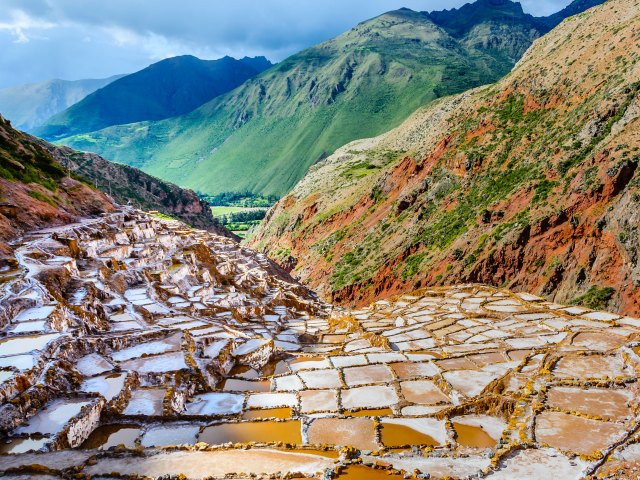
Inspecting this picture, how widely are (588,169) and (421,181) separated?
3070 cm

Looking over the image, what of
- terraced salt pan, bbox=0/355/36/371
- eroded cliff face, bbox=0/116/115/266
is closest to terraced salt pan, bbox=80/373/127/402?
terraced salt pan, bbox=0/355/36/371

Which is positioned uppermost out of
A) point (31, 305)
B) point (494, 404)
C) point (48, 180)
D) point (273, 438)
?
point (48, 180)

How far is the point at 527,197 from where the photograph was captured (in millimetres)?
48656

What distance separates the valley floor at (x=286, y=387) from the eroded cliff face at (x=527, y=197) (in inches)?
264

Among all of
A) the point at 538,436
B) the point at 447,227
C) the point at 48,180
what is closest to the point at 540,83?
the point at 447,227

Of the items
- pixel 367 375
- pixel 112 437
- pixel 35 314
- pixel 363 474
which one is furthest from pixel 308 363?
pixel 35 314

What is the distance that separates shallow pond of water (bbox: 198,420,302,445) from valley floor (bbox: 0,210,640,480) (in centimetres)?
8

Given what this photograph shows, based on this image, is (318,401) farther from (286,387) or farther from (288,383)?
(288,383)

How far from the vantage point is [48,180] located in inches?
1849

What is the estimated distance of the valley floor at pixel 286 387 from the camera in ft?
46.4

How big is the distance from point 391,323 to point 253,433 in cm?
2174

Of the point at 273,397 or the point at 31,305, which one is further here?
the point at 31,305

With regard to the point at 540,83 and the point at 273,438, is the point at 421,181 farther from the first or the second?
the point at 273,438

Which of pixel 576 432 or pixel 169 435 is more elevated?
pixel 169 435
